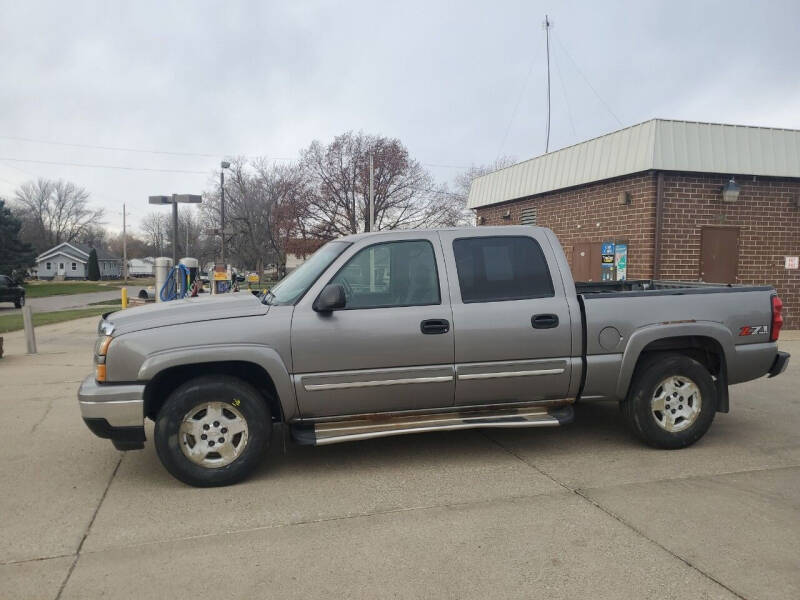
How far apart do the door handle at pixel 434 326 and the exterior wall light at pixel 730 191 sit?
1007 cm

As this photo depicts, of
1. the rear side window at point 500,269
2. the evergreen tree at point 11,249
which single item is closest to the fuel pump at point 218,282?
the rear side window at point 500,269

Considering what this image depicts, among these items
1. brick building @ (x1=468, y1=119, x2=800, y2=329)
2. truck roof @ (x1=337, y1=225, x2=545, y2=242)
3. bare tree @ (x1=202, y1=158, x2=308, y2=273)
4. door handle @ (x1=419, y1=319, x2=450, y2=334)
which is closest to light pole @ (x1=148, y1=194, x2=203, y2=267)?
brick building @ (x1=468, y1=119, x2=800, y2=329)

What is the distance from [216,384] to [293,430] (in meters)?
0.68

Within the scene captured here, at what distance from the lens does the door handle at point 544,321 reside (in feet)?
15.6

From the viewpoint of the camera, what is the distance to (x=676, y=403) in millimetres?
5125

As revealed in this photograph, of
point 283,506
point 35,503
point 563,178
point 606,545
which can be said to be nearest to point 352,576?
point 283,506

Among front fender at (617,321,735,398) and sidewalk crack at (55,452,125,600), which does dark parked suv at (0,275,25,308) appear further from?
front fender at (617,321,735,398)

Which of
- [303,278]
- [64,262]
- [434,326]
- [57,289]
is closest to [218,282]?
[303,278]

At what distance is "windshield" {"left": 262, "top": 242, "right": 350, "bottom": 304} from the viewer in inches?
185

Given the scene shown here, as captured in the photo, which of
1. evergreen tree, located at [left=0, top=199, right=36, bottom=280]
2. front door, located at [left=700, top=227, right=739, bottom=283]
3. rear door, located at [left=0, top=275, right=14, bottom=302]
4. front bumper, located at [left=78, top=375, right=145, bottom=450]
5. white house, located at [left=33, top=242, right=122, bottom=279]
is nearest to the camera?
front bumper, located at [left=78, top=375, right=145, bottom=450]

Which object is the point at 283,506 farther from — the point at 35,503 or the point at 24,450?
the point at 24,450

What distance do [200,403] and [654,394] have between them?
11.6 feet

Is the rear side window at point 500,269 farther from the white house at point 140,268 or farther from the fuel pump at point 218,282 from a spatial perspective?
the white house at point 140,268

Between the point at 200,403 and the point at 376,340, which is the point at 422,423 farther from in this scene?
the point at 200,403
